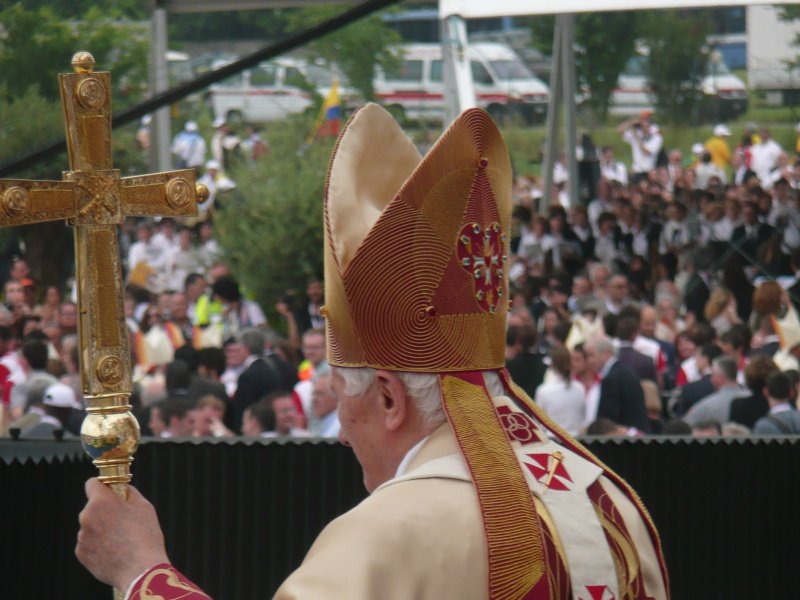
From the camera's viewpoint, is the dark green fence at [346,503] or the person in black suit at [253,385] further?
the person in black suit at [253,385]

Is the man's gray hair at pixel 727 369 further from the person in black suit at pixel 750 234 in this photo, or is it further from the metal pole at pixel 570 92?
the metal pole at pixel 570 92

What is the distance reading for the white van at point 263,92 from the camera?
2780 cm

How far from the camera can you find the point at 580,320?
12234 mm

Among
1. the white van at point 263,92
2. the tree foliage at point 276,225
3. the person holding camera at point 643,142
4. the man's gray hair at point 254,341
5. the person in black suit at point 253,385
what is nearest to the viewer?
the person in black suit at point 253,385

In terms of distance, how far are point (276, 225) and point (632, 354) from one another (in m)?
5.76

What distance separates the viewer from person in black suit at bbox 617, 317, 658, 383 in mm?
10547

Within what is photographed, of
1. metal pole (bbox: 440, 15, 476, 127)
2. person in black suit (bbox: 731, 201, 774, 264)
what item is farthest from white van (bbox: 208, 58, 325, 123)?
metal pole (bbox: 440, 15, 476, 127)

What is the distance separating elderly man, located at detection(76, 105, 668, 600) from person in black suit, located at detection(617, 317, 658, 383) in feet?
23.9

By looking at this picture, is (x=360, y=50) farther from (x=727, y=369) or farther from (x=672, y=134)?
(x=727, y=369)

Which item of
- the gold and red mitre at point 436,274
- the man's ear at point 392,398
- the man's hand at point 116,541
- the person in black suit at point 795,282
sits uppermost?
the gold and red mitre at point 436,274

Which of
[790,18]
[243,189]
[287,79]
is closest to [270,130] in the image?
[243,189]

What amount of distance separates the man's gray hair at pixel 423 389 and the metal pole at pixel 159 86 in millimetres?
14113

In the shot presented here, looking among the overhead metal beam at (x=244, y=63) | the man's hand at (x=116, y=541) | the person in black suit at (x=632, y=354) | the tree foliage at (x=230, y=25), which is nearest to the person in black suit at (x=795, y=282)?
the person in black suit at (x=632, y=354)

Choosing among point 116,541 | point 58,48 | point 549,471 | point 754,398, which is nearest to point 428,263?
point 549,471
